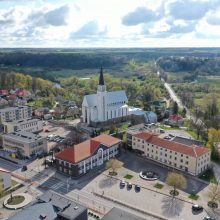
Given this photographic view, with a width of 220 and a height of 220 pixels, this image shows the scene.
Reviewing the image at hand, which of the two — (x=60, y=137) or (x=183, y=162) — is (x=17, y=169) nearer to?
(x=60, y=137)

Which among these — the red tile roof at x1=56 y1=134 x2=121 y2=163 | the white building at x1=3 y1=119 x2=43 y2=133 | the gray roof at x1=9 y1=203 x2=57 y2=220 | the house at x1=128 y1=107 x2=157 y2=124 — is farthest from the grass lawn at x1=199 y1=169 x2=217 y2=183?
the white building at x1=3 y1=119 x2=43 y2=133

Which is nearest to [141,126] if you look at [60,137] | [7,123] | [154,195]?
[60,137]

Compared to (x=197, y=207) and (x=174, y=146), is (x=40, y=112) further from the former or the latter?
(x=197, y=207)

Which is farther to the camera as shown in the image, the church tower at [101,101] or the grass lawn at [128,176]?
the church tower at [101,101]

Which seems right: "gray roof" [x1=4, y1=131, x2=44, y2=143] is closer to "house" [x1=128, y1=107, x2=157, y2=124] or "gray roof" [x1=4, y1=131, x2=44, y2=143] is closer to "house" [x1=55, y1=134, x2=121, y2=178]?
"house" [x1=55, y1=134, x2=121, y2=178]

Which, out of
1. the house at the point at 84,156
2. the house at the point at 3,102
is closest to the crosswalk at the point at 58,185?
the house at the point at 84,156

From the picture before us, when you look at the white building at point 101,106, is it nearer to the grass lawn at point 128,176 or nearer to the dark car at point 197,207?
the grass lawn at point 128,176
